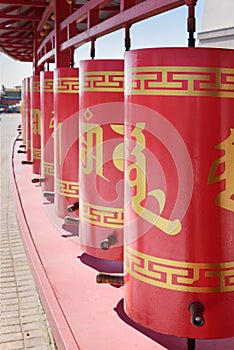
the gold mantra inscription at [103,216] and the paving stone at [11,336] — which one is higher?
the gold mantra inscription at [103,216]

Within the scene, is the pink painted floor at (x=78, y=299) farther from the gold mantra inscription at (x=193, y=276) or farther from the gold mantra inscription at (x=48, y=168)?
the gold mantra inscription at (x=48, y=168)

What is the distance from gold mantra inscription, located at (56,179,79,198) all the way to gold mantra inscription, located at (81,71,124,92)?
58 centimetres

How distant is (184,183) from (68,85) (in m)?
1.10

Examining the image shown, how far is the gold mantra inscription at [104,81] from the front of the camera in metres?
1.49

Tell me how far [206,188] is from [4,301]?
1751mm

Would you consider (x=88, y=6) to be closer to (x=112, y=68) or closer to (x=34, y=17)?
(x=112, y=68)

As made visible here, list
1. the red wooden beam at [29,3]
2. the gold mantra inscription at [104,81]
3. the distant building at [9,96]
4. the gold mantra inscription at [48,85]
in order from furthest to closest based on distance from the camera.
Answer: the distant building at [9,96]
the red wooden beam at [29,3]
the gold mantra inscription at [48,85]
the gold mantra inscription at [104,81]

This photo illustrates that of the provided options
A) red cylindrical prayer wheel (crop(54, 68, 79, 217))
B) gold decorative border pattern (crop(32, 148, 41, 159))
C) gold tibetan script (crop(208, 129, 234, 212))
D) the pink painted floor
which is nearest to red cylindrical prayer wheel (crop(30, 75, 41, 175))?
gold decorative border pattern (crop(32, 148, 41, 159))

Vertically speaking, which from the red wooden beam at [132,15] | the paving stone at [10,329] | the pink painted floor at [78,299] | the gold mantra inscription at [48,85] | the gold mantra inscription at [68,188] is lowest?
the paving stone at [10,329]

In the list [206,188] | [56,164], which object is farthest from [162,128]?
[56,164]

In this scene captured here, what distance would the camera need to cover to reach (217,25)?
18.2 ft

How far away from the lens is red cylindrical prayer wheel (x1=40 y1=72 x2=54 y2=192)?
2525 millimetres

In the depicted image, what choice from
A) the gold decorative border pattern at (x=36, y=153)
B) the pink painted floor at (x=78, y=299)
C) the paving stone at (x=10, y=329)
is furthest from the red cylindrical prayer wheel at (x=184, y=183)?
the gold decorative border pattern at (x=36, y=153)

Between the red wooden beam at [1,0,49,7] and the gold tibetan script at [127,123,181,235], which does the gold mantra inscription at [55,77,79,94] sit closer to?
the gold tibetan script at [127,123,181,235]
